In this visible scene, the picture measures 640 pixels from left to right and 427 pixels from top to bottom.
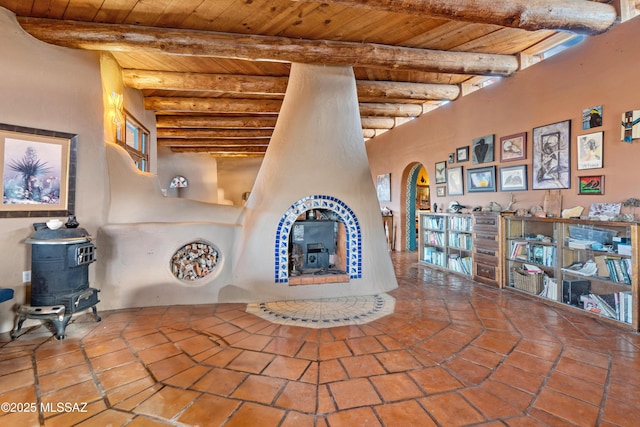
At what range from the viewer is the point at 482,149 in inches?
197

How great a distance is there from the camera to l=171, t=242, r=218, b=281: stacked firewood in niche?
3.84 meters

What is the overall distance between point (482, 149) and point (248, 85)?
411cm

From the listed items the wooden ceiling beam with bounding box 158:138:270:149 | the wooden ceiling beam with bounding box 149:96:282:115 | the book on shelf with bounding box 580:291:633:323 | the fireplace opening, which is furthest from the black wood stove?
the wooden ceiling beam with bounding box 158:138:270:149

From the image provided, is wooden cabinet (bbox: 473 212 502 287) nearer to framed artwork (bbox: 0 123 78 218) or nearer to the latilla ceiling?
the latilla ceiling

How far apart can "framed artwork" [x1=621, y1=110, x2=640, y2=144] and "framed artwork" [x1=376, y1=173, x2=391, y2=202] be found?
198 inches

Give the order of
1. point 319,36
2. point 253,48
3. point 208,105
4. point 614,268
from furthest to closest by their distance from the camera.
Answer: point 208,105 → point 319,36 → point 253,48 → point 614,268

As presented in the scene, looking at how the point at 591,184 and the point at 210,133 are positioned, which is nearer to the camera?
the point at 591,184

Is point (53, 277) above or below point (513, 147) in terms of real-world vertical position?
below

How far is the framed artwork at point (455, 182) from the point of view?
5.53 meters

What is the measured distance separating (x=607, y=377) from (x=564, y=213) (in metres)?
2.20

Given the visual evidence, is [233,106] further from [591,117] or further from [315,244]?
[591,117]

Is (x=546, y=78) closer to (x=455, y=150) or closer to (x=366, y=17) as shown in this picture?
(x=455, y=150)

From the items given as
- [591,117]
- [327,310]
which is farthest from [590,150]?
[327,310]

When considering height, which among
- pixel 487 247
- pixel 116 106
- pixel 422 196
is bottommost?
pixel 487 247
